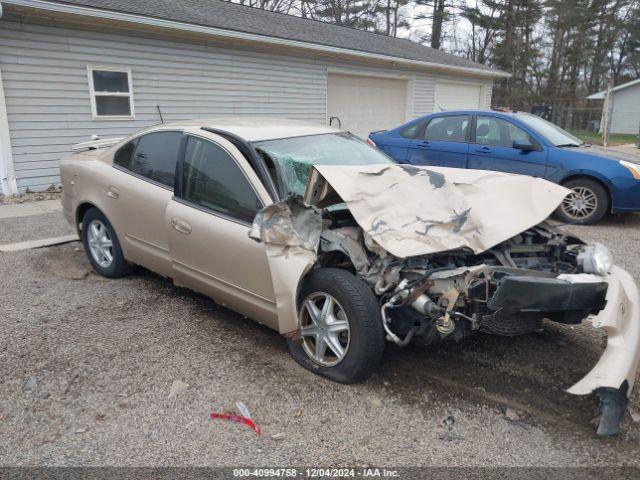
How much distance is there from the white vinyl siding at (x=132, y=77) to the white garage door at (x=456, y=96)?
→ 6.54 metres

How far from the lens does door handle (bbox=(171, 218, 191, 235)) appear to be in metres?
3.74

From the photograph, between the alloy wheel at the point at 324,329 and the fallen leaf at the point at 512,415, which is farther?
the alloy wheel at the point at 324,329

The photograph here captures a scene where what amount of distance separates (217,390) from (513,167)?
5.93 metres

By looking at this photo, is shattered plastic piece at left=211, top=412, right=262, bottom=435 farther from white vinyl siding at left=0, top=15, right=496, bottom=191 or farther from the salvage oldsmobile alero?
white vinyl siding at left=0, top=15, right=496, bottom=191

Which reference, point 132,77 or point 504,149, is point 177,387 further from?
point 132,77

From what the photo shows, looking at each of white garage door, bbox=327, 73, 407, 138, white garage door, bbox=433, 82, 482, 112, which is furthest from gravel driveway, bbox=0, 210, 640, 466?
white garage door, bbox=433, 82, 482, 112

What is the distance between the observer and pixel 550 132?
767 centimetres

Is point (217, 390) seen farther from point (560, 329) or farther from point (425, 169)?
point (560, 329)

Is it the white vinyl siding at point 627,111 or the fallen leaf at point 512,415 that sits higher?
the white vinyl siding at point 627,111

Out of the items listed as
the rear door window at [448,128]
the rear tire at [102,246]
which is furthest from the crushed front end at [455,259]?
the rear door window at [448,128]

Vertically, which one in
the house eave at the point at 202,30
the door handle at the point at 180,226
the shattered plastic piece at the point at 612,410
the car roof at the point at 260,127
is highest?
the house eave at the point at 202,30

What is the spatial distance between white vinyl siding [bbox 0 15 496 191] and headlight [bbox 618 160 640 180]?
8.23 m

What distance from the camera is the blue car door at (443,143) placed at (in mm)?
7984

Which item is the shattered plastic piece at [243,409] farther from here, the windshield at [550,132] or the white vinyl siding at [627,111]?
the white vinyl siding at [627,111]
